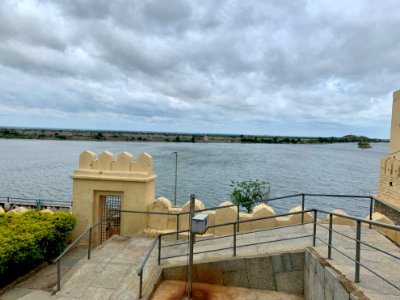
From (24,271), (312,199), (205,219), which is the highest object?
(205,219)

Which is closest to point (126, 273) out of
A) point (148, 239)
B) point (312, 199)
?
point (148, 239)

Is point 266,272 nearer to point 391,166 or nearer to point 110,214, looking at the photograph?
point 110,214

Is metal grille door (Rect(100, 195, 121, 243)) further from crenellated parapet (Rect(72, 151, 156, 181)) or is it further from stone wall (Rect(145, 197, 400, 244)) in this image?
stone wall (Rect(145, 197, 400, 244))

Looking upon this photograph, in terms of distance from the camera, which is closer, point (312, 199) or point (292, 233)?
point (292, 233)

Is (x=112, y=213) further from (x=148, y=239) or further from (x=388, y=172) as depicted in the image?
(x=388, y=172)

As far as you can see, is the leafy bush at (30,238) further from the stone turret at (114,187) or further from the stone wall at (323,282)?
the stone wall at (323,282)

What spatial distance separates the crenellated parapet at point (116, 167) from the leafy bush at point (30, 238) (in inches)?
49.9

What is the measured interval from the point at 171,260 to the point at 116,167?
3.05 m

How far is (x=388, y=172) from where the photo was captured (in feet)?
39.8

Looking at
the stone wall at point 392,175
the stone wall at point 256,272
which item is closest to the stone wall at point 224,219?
the stone wall at point 256,272

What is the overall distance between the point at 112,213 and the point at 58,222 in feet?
4.38

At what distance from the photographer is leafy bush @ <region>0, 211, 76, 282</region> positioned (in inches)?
264

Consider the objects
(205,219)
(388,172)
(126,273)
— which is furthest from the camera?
(388,172)

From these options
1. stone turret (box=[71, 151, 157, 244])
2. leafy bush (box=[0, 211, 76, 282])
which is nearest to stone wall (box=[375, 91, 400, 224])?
stone turret (box=[71, 151, 157, 244])
